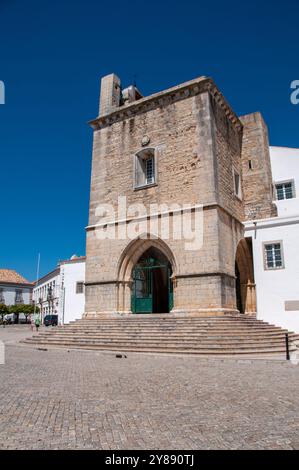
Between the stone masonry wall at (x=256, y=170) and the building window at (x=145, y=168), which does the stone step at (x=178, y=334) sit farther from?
the building window at (x=145, y=168)

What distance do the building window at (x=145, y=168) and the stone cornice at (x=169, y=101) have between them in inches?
83.2

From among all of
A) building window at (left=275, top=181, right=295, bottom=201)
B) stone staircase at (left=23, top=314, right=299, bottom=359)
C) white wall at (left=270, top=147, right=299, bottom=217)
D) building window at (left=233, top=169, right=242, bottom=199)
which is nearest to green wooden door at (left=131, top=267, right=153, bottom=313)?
stone staircase at (left=23, top=314, right=299, bottom=359)

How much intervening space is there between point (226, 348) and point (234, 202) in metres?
7.80

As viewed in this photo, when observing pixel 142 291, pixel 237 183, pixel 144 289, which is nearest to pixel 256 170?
pixel 237 183

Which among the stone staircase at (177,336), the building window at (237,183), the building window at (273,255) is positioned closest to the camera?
the stone staircase at (177,336)

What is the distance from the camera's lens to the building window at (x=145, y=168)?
16681 mm

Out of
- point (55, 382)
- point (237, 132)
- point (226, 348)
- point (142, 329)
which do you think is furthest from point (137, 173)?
point (55, 382)

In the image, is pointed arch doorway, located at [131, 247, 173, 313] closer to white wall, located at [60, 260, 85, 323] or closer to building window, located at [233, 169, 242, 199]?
building window, located at [233, 169, 242, 199]

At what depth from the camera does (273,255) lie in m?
15.5

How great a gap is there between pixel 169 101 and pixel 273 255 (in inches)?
322

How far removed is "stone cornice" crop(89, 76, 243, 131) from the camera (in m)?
15.6

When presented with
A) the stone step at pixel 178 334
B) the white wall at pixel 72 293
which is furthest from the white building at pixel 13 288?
the stone step at pixel 178 334

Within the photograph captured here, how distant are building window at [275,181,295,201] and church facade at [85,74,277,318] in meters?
0.90

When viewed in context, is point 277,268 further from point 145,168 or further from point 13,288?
point 13,288
